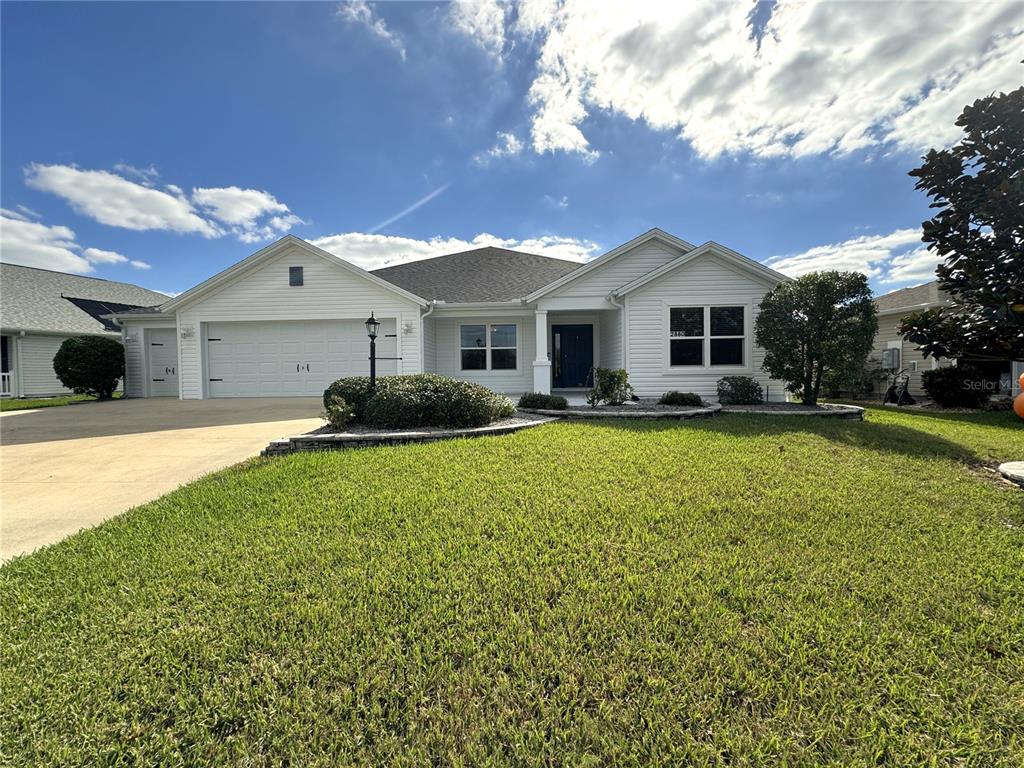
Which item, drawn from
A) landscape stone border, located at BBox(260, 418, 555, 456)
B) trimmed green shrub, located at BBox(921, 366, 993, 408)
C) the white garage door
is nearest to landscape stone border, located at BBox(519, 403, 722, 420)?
landscape stone border, located at BBox(260, 418, 555, 456)

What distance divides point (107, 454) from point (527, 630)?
7305 millimetres

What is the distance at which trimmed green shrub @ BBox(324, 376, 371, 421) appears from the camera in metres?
7.45

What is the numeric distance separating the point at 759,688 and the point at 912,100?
12.2 metres

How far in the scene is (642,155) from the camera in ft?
42.3

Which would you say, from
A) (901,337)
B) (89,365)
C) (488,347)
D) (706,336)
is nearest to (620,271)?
(706,336)

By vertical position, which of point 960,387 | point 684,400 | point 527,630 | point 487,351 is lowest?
point 527,630

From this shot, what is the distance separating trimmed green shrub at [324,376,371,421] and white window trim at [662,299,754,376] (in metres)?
7.48

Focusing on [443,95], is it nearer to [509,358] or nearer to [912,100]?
[509,358]

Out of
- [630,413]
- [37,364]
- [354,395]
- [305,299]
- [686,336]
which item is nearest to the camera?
[354,395]

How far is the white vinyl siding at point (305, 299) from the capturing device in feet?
42.7

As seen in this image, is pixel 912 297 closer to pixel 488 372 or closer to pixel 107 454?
pixel 488 372

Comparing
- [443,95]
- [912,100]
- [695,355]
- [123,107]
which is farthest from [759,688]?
[123,107]

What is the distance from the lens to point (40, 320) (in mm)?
16891

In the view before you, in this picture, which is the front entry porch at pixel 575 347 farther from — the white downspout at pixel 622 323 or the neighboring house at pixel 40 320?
the neighboring house at pixel 40 320
